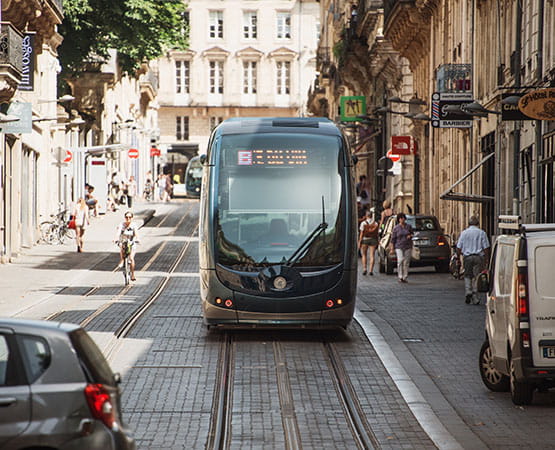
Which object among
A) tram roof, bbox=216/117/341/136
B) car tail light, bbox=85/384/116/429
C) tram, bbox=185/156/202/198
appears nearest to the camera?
car tail light, bbox=85/384/116/429

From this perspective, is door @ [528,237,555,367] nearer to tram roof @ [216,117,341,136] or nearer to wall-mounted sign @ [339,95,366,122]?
tram roof @ [216,117,341,136]

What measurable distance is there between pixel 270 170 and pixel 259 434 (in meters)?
8.03

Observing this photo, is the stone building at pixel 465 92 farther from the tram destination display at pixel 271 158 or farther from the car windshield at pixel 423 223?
the tram destination display at pixel 271 158

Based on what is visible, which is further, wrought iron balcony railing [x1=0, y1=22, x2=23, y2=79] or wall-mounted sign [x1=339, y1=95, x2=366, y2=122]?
wall-mounted sign [x1=339, y1=95, x2=366, y2=122]

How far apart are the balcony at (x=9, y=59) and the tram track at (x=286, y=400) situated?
14523mm

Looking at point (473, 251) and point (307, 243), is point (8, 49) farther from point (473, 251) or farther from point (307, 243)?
point (307, 243)

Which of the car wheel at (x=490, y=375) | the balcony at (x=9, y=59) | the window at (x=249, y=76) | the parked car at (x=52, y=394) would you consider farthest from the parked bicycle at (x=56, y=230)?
the window at (x=249, y=76)

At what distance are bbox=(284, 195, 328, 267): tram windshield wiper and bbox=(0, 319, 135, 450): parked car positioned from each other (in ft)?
35.1

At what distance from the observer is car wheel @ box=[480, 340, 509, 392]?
1388 centimetres

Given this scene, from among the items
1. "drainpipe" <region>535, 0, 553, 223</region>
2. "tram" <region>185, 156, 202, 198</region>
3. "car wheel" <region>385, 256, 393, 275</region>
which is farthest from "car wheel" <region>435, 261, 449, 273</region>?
"tram" <region>185, 156, 202, 198</region>

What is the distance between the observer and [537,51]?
27.3 meters

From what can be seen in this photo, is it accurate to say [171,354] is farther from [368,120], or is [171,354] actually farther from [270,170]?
[368,120]

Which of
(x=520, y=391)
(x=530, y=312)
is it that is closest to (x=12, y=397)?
(x=530, y=312)

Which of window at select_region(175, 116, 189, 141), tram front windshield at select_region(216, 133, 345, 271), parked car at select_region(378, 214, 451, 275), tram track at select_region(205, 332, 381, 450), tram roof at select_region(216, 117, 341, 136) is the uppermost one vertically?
window at select_region(175, 116, 189, 141)
